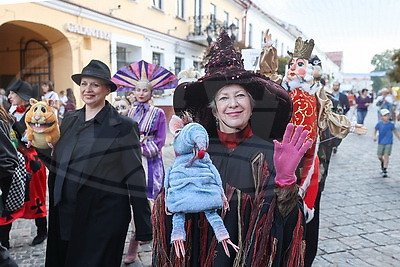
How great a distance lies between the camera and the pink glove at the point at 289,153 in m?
1.46

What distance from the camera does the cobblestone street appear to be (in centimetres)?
337

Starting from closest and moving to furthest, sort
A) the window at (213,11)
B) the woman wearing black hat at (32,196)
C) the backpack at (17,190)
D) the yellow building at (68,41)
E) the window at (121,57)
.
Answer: the window at (213,11) < the backpack at (17,190) < the woman wearing black hat at (32,196) < the yellow building at (68,41) < the window at (121,57)

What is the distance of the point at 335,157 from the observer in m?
8.66

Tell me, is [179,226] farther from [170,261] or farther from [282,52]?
[282,52]

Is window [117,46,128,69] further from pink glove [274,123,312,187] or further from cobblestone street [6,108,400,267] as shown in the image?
pink glove [274,123,312,187]

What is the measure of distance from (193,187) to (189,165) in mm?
95

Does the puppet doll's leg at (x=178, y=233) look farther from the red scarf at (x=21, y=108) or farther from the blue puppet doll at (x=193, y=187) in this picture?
the red scarf at (x=21, y=108)

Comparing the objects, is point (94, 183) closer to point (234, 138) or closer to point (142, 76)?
point (234, 138)

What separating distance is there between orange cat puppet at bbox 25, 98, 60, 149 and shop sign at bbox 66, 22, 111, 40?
21.7 ft

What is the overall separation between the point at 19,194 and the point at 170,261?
1.98 meters

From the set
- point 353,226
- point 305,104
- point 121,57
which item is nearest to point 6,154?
point 305,104

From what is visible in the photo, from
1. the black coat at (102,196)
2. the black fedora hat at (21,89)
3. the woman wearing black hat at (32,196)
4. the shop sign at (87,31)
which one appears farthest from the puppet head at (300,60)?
the shop sign at (87,31)

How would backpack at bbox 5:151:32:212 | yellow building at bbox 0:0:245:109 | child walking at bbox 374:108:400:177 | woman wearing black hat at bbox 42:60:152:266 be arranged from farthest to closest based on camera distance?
yellow building at bbox 0:0:245:109, child walking at bbox 374:108:400:177, backpack at bbox 5:151:32:212, woman wearing black hat at bbox 42:60:152:266

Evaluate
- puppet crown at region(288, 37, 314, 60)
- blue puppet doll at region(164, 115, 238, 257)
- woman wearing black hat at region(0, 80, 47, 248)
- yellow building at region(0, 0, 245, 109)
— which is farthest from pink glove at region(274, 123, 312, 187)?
yellow building at region(0, 0, 245, 109)
